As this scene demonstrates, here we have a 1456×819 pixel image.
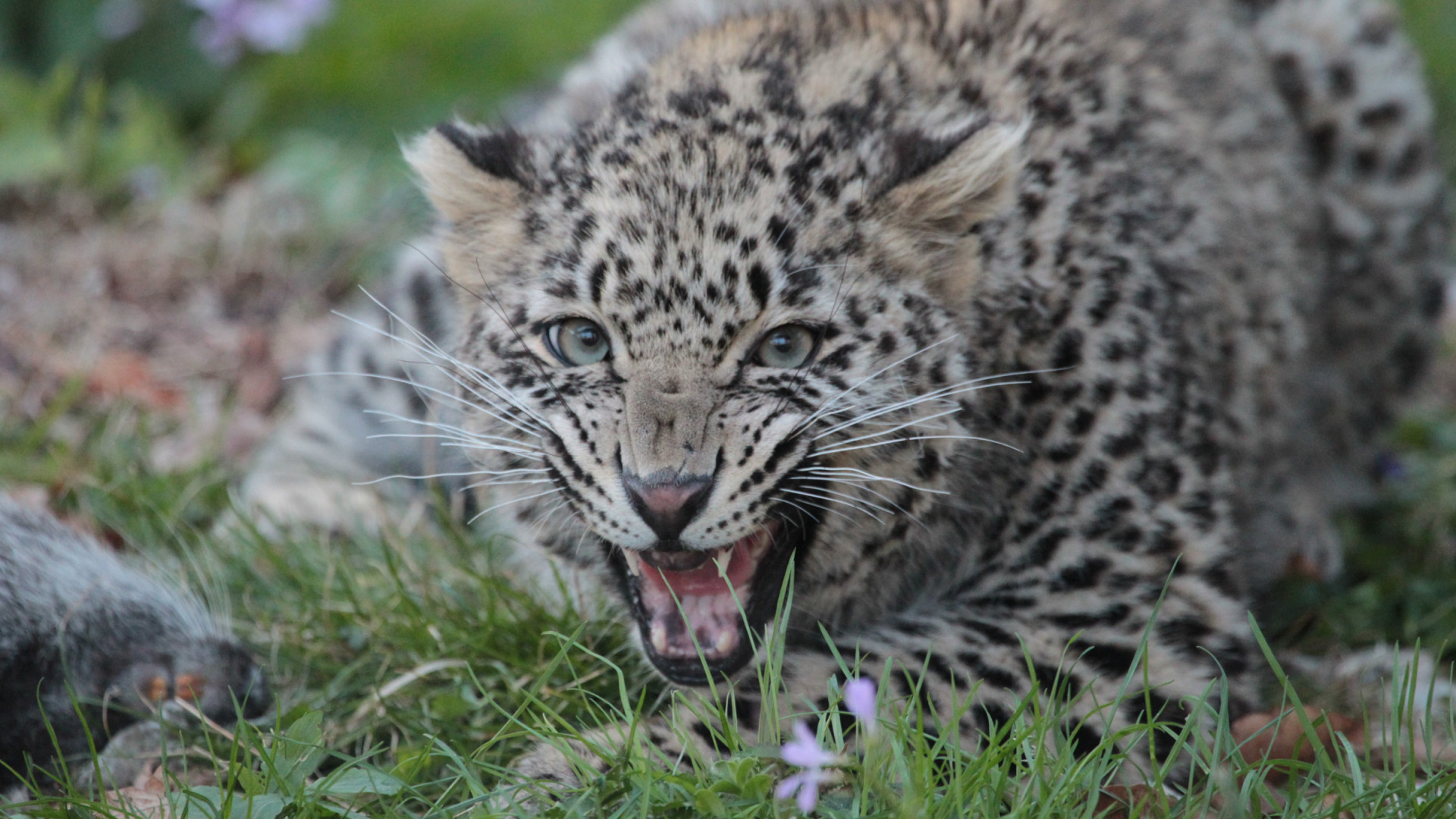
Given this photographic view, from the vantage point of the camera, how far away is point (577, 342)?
4.09m

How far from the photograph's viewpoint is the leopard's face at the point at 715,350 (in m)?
3.84

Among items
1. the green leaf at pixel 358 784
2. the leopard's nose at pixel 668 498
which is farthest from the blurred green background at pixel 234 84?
the green leaf at pixel 358 784

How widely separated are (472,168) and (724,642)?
1539 millimetres

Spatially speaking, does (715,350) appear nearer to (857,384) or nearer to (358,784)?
(857,384)

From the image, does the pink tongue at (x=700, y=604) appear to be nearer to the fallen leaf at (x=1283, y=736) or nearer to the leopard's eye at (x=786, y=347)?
the leopard's eye at (x=786, y=347)

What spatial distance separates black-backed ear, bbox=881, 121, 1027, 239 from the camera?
4.07 metres

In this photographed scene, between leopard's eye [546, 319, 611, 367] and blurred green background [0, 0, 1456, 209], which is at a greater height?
blurred green background [0, 0, 1456, 209]

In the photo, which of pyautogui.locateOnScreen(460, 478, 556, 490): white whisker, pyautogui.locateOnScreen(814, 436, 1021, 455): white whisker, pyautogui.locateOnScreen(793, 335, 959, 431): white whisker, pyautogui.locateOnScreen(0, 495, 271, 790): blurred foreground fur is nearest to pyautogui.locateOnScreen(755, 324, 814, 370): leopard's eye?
pyautogui.locateOnScreen(793, 335, 959, 431): white whisker

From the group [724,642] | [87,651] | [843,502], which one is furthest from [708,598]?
[87,651]

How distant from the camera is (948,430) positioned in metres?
4.17

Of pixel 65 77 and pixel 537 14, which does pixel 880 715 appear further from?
pixel 537 14

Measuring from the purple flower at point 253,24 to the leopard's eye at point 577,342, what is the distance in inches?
216

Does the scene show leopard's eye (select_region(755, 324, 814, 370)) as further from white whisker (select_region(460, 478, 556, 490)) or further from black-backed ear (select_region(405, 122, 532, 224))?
black-backed ear (select_region(405, 122, 532, 224))

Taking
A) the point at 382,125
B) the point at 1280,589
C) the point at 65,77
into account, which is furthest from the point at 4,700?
the point at 382,125
